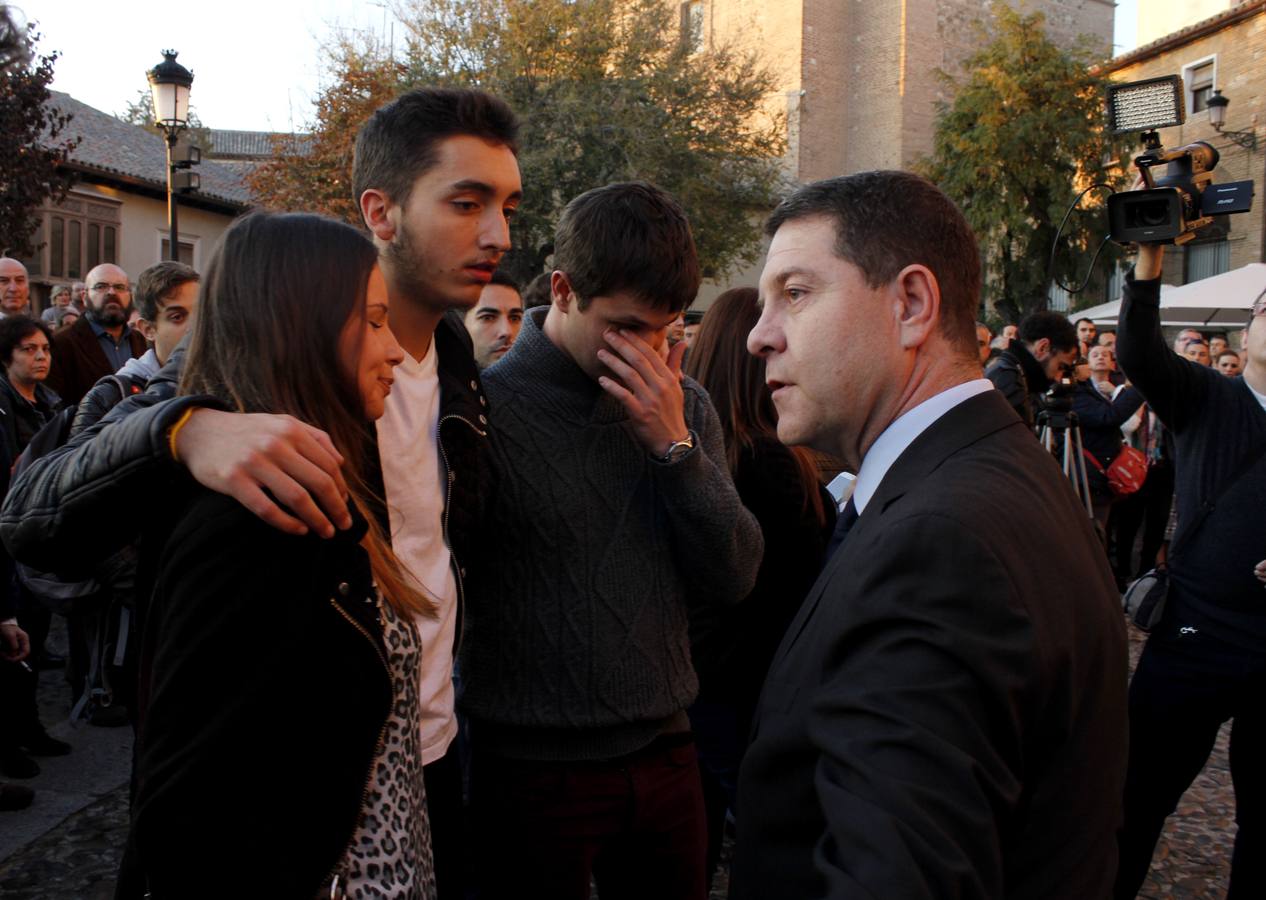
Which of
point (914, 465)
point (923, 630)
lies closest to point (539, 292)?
point (914, 465)

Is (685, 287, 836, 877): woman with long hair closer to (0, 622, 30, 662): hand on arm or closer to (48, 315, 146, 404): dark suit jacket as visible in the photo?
(0, 622, 30, 662): hand on arm

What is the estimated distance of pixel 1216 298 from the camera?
13.4 m

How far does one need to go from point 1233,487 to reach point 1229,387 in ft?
1.21

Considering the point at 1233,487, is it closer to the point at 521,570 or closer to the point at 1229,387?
the point at 1229,387

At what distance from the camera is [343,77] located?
74.6ft

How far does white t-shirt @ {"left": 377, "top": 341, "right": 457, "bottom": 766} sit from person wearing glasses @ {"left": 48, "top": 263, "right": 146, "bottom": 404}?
600 centimetres

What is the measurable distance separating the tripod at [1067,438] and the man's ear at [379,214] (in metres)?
6.40

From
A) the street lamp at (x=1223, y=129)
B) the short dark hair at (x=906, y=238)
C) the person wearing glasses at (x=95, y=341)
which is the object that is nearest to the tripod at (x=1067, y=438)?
the short dark hair at (x=906, y=238)

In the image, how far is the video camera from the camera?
3539 mm

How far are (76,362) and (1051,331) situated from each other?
683 cm

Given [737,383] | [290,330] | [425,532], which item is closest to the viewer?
[290,330]

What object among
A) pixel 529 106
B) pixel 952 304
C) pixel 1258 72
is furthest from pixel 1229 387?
pixel 1258 72

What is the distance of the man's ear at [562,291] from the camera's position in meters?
2.32

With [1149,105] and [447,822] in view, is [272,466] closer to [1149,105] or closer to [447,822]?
[447,822]
